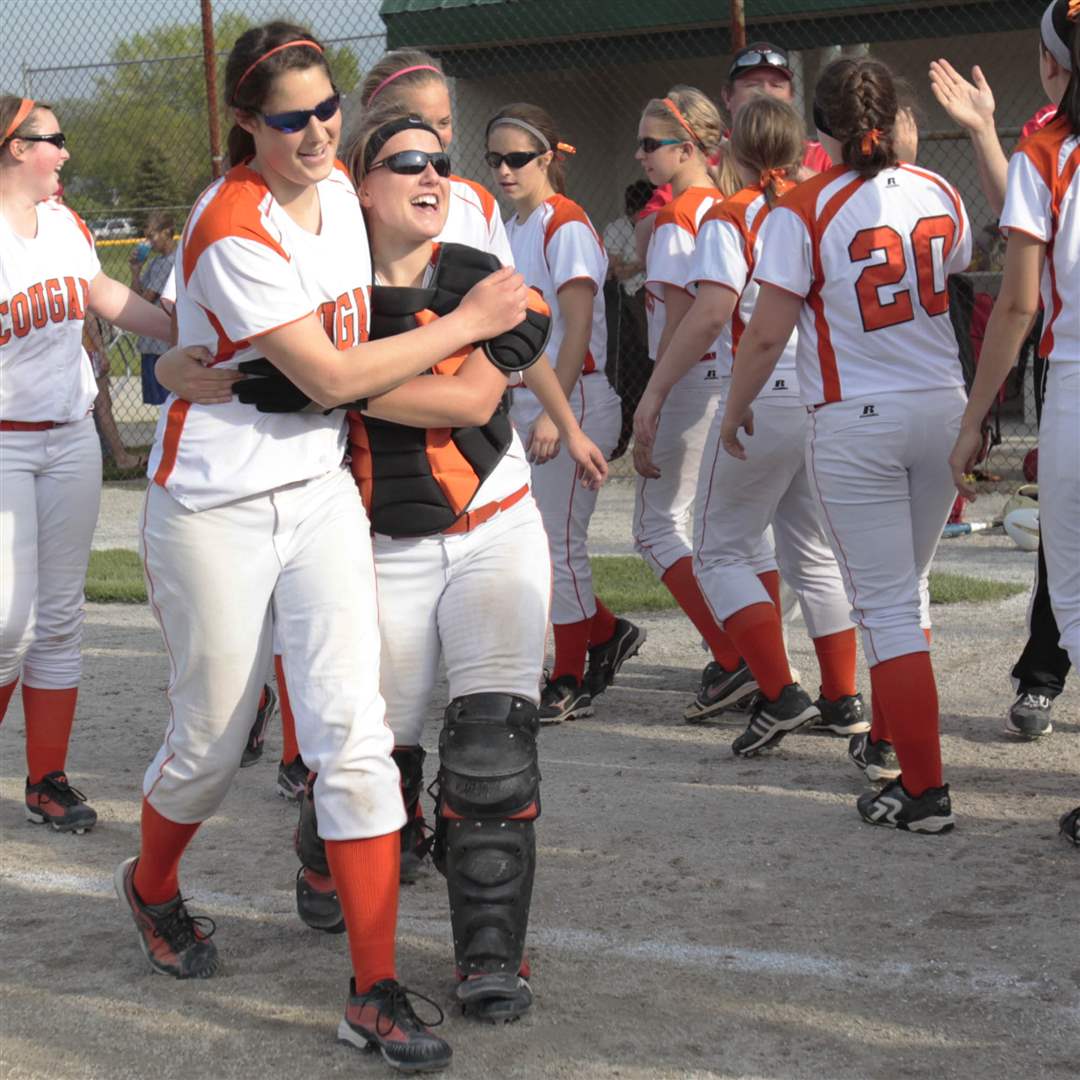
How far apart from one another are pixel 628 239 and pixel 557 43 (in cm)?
241

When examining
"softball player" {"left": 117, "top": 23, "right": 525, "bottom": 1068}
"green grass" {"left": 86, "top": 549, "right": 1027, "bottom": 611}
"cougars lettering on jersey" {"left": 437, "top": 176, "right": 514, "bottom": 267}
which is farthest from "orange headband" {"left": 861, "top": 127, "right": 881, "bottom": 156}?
"green grass" {"left": 86, "top": 549, "right": 1027, "bottom": 611}

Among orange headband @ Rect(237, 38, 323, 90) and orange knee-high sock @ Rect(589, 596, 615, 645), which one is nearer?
orange headband @ Rect(237, 38, 323, 90)

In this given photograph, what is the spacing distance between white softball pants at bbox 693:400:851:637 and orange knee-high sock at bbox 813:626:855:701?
32 mm

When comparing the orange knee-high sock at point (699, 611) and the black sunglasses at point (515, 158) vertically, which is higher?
the black sunglasses at point (515, 158)

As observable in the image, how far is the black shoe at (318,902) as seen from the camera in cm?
374

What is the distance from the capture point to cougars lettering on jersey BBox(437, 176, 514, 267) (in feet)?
13.0

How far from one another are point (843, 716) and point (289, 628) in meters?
2.65

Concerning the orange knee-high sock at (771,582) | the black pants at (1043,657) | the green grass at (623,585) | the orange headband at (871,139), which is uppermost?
the orange headband at (871,139)

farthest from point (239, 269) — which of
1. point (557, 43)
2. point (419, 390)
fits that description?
point (557, 43)

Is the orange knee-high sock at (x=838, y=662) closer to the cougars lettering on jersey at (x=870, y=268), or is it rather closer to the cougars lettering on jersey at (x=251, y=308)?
the cougars lettering on jersey at (x=870, y=268)

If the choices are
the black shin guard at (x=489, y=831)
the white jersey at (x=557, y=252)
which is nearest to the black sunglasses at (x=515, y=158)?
the white jersey at (x=557, y=252)

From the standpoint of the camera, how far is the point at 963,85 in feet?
15.3

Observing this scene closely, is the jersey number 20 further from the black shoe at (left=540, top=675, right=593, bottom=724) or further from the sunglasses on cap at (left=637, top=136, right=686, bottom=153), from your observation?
the black shoe at (left=540, top=675, right=593, bottom=724)

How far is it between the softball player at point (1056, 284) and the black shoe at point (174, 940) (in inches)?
86.1
